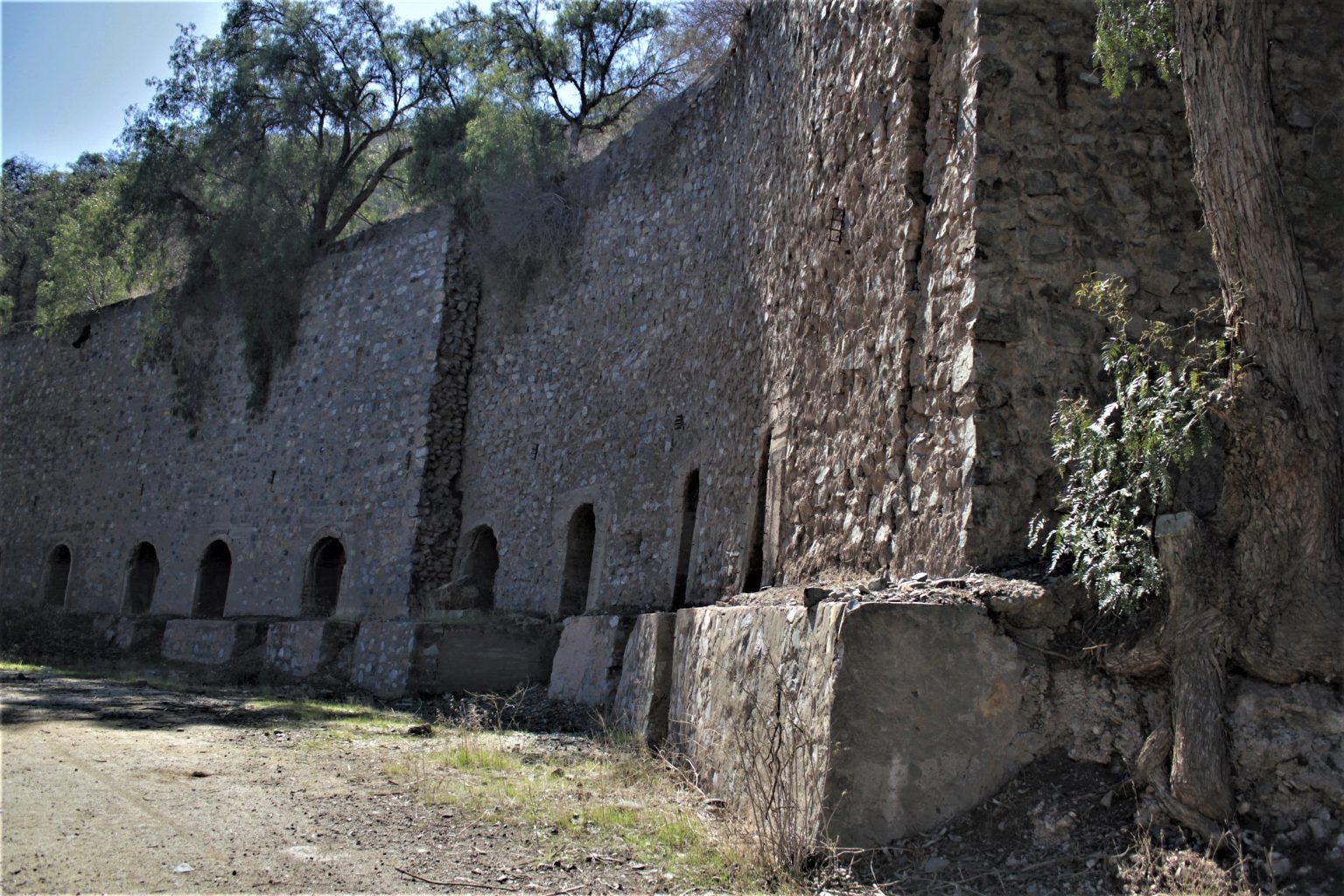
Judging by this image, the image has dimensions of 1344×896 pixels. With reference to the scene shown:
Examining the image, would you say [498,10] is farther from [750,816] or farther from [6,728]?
[750,816]

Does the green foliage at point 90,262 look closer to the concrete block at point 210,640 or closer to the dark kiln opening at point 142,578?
the dark kiln opening at point 142,578

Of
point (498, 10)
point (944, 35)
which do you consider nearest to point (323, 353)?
point (498, 10)

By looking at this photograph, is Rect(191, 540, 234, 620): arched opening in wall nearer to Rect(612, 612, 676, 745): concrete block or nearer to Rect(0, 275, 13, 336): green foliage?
Rect(0, 275, 13, 336): green foliage

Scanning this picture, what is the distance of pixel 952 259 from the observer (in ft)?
18.0

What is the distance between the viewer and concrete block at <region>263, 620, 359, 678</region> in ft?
38.5

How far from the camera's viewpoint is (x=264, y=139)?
20.2 m

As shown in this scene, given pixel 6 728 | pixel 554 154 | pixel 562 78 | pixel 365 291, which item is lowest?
pixel 6 728

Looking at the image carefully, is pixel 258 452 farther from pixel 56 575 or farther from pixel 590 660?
pixel 590 660

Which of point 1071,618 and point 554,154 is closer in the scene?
point 1071,618

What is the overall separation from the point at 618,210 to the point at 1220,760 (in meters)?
Result: 10.0

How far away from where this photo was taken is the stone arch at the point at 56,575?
2369 centimetres

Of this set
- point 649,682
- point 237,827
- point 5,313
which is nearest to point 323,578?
point 649,682

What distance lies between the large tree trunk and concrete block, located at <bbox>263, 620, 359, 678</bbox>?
9.11 m

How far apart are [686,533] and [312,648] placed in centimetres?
431
